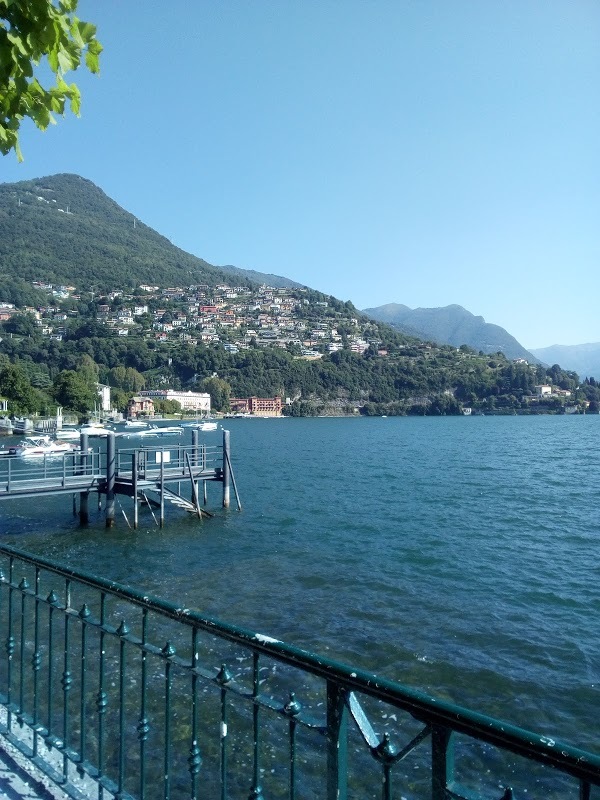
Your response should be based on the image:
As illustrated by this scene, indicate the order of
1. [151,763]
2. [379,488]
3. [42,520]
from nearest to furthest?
[151,763], [42,520], [379,488]

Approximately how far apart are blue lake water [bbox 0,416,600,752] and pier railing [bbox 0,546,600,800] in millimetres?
1414

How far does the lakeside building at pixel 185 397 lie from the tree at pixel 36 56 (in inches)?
5940

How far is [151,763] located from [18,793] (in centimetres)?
463

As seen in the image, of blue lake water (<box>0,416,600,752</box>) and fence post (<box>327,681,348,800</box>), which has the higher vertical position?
fence post (<box>327,681,348,800</box>)

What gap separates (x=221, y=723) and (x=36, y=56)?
3.37 m

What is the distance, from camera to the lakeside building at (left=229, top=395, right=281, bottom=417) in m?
171

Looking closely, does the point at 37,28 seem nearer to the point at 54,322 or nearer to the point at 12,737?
the point at 12,737

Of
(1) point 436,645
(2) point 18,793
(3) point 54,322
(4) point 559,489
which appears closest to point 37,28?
(2) point 18,793

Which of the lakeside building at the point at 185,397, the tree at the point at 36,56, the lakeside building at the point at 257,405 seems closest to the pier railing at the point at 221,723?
the tree at the point at 36,56

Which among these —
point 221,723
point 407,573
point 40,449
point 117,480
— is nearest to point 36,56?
point 221,723

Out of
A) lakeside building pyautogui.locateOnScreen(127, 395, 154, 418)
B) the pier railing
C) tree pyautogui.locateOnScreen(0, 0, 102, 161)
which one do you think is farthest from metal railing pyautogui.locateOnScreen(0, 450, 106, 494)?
lakeside building pyautogui.locateOnScreen(127, 395, 154, 418)

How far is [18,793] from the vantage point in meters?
3.42

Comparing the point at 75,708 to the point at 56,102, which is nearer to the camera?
the point at 56,102

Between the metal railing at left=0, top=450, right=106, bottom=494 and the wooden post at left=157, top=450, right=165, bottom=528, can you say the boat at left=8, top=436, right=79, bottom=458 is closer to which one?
the metal railing at left=0, top=450, right=106, bottom=494
